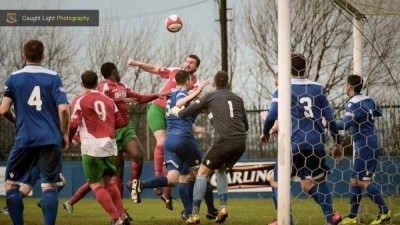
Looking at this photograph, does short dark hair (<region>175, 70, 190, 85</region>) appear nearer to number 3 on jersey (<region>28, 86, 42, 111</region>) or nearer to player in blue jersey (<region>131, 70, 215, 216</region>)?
player in blue jersey (<region>131, 70, 215, 216</region>)

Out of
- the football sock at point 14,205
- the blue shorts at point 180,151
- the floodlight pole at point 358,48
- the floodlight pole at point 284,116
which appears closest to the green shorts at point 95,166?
the football sock at point 14,205

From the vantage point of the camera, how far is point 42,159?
26.9 ft

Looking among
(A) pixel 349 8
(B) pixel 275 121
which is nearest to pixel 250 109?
(A) pixel 349 8

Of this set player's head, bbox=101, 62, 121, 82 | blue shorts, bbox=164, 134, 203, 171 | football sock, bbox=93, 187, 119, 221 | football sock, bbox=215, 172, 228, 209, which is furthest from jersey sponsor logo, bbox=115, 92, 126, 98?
football sock, bbox=93, 187, 119, 221

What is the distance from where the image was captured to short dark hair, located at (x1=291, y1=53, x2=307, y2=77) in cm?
Answer: 895

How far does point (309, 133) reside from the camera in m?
8.87

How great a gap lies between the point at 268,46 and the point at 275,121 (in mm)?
14570

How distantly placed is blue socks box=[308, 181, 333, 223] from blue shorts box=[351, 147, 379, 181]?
5.82 feet

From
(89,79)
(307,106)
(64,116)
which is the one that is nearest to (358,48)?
(307,106)

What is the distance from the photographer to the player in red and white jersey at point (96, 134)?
925 centimetres

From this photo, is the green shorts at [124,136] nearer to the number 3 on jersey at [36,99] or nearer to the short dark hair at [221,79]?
the short dark hair at [221,79]

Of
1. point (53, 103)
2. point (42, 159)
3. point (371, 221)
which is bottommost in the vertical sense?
point (371, 221)

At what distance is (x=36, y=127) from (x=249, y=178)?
34.5 ft

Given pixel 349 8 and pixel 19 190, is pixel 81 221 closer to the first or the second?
pixel 19 190
